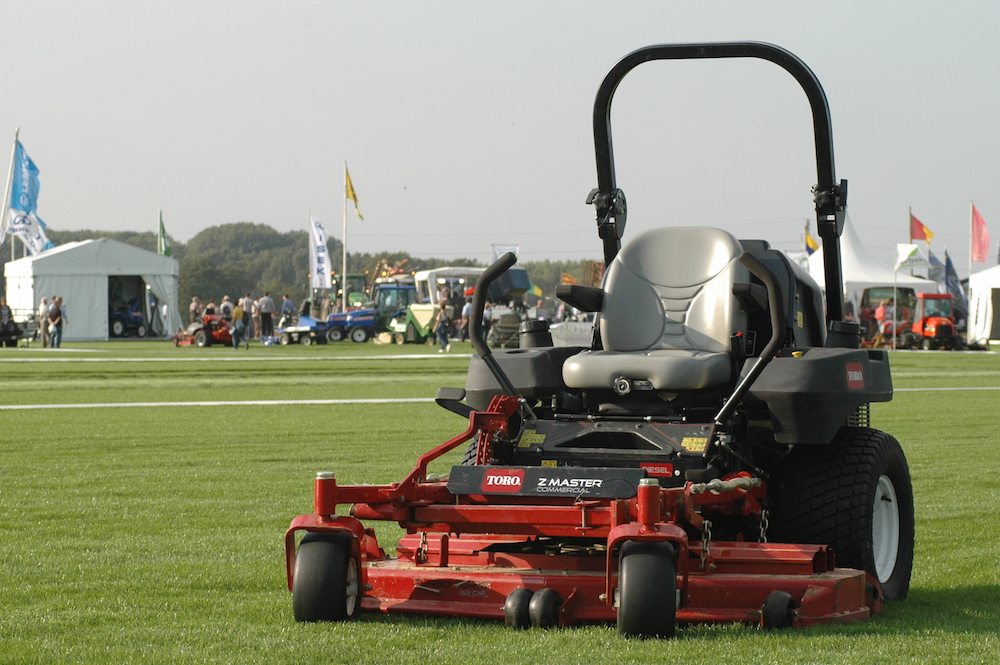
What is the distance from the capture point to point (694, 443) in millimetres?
6781

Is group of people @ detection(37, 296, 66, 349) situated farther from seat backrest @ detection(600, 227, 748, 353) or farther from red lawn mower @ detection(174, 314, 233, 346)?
seat backrest @ detection(600, 227, 748, 353)

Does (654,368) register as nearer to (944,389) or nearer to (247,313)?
(944,389)

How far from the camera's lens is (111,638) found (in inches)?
236

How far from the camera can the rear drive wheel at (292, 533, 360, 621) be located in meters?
6.25

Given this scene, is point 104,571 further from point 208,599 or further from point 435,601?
point 435,601

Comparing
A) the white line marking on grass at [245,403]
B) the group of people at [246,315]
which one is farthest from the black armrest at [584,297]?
the group of people at [246,315]

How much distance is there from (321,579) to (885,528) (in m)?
2.87

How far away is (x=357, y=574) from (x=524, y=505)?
2.48 ft

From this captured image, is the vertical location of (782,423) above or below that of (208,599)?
above

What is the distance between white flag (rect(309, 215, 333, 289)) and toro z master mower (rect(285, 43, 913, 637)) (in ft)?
191

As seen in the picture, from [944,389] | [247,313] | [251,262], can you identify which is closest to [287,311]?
[247,313]

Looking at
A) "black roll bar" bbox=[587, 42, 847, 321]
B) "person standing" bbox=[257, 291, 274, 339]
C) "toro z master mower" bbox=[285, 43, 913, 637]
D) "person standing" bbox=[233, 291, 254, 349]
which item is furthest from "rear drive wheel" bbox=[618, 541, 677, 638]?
"person standing" bbox=[257, 291, 274, 339]

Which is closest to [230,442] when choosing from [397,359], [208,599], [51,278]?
[208,599]

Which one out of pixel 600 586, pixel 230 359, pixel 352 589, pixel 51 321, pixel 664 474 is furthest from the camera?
pixel 51 321
